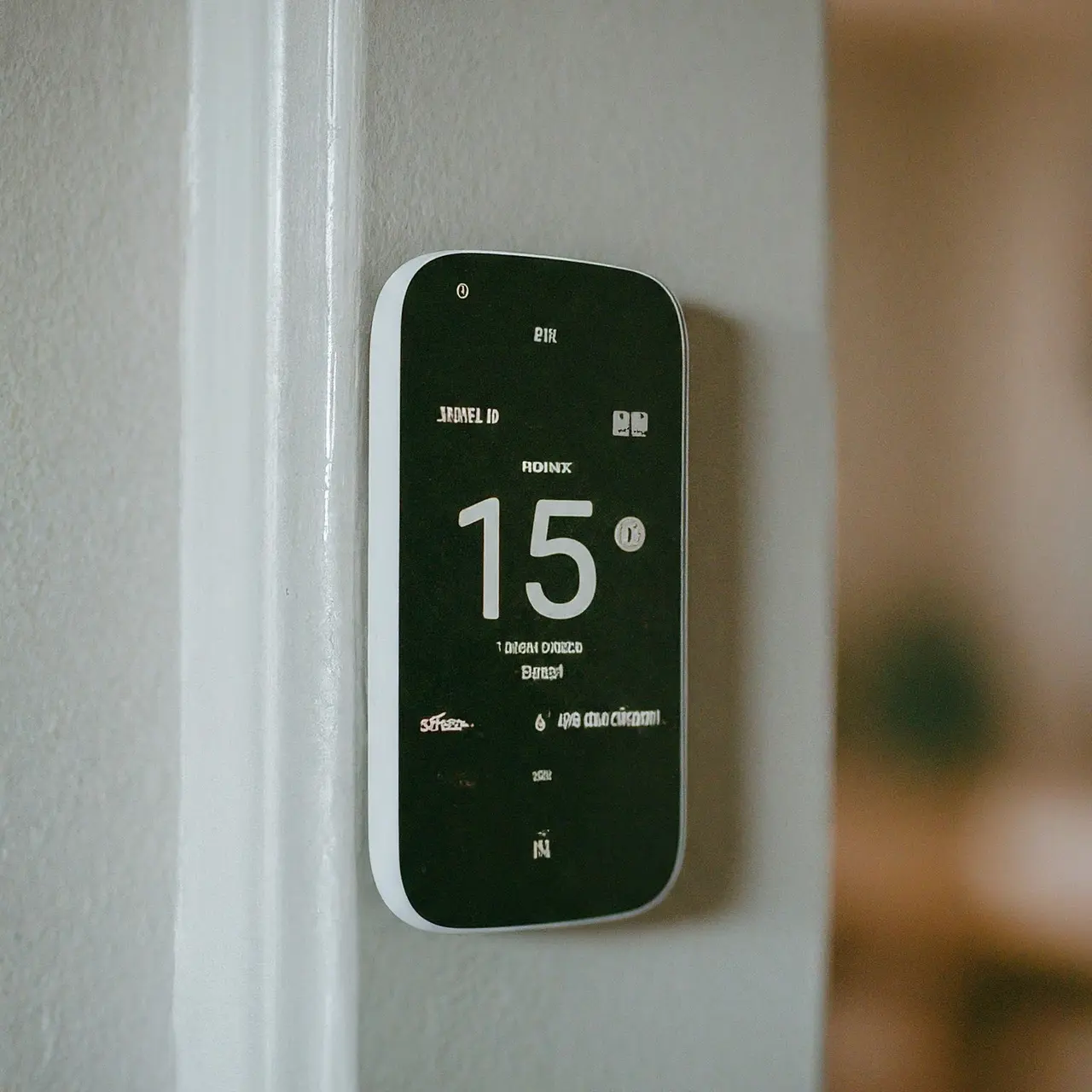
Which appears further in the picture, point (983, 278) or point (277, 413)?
point (983, 278)

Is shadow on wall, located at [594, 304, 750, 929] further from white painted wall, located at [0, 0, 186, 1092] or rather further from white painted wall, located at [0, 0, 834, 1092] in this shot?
white painted wall, located at [0, 0, 186, 1092]

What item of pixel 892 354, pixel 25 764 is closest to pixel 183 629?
pixel 25 764

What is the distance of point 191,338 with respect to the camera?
25 centimetres

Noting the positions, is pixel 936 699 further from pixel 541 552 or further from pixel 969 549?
pixel 541 552

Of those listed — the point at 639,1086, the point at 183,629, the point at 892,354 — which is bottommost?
the point at 639,1086

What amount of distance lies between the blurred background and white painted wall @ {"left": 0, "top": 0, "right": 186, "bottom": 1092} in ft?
0.74

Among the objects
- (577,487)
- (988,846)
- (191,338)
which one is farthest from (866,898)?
(191,338)

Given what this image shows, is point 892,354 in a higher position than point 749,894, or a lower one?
higher

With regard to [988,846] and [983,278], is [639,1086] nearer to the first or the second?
[988,846]

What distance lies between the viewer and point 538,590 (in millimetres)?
199

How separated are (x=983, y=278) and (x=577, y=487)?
208 mm

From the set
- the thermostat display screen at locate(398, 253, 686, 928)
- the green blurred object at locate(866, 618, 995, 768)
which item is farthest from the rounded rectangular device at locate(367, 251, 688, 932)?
the green blurred object at locate(866, 618, 995, 768)

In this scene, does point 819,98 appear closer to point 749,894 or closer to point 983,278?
point 983,278

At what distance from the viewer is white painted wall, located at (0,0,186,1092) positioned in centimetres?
23
